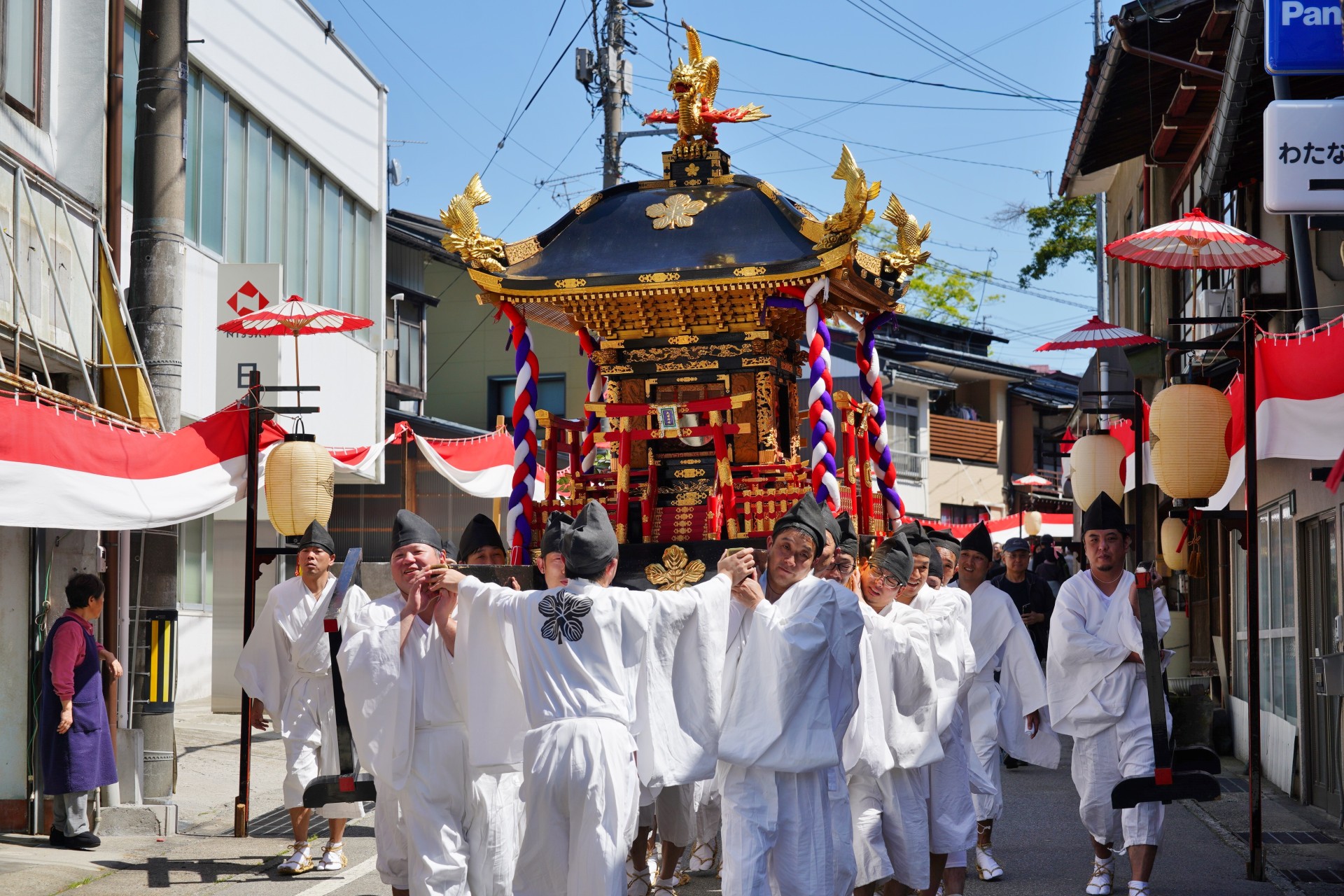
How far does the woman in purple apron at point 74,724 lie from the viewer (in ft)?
28.9

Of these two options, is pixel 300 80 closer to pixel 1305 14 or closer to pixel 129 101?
pixel 129 101

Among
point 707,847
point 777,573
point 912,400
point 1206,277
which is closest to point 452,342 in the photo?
point 912,400

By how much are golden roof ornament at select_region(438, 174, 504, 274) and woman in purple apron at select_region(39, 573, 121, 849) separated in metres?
3.97

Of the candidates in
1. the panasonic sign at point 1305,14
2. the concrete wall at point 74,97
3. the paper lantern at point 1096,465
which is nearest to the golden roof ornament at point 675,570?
the concrete wall at point 74,97

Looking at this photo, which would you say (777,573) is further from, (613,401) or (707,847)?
(613,401)

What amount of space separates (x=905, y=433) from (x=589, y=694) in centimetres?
3058

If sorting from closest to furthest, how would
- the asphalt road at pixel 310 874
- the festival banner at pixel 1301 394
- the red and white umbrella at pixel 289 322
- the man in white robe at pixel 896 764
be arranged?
the man in white robe at pixel 896 764
the asphalt road at pixel 310 874
the festival banner at pixel 1301 394
the red and white umbrella at pixel 289 322

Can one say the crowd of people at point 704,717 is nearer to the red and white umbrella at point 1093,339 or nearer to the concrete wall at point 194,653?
the red and white umbrella at point 1093,339

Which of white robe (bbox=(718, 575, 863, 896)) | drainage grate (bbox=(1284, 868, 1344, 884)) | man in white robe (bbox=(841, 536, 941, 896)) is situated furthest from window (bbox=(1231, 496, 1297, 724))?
white robe (bbox=(718, 575, 863, 896))

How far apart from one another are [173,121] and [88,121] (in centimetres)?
128

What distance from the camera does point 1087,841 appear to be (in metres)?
9.80

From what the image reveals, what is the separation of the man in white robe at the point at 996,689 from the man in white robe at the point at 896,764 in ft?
6.06

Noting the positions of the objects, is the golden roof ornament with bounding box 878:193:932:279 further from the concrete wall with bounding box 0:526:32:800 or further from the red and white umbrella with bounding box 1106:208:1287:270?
the concrete wall with bounding box 0:526:32:800

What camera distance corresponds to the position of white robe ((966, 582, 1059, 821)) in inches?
366
